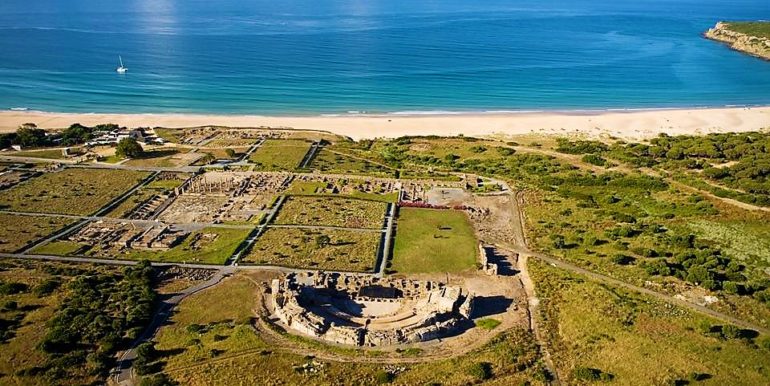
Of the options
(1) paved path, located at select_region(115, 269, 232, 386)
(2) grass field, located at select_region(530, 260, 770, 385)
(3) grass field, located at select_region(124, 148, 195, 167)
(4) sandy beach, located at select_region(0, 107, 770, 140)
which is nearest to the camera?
(1) paved path, located at select_region(115, 269, 232, 386)

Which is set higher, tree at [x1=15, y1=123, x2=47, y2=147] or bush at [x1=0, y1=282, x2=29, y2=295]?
tree at [x1=15, y1=123, x2=47, y2=147]

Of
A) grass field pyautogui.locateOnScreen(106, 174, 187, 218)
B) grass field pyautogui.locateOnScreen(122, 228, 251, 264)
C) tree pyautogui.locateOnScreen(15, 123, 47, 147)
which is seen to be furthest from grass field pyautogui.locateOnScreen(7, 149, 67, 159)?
grass field pyautogui.locateOnScreen(122, 228, 251, 264)

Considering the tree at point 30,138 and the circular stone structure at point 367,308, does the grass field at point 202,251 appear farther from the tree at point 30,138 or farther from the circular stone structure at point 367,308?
the tree at point 30,138

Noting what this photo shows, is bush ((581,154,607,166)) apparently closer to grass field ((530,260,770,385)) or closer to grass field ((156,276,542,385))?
grass field ((530,260,770,385))

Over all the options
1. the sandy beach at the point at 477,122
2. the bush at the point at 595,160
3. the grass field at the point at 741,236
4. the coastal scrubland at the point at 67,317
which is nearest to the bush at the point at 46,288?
the coastal scrubland at the point at 67,317

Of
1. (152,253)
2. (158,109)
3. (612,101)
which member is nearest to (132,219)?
(152,253)
